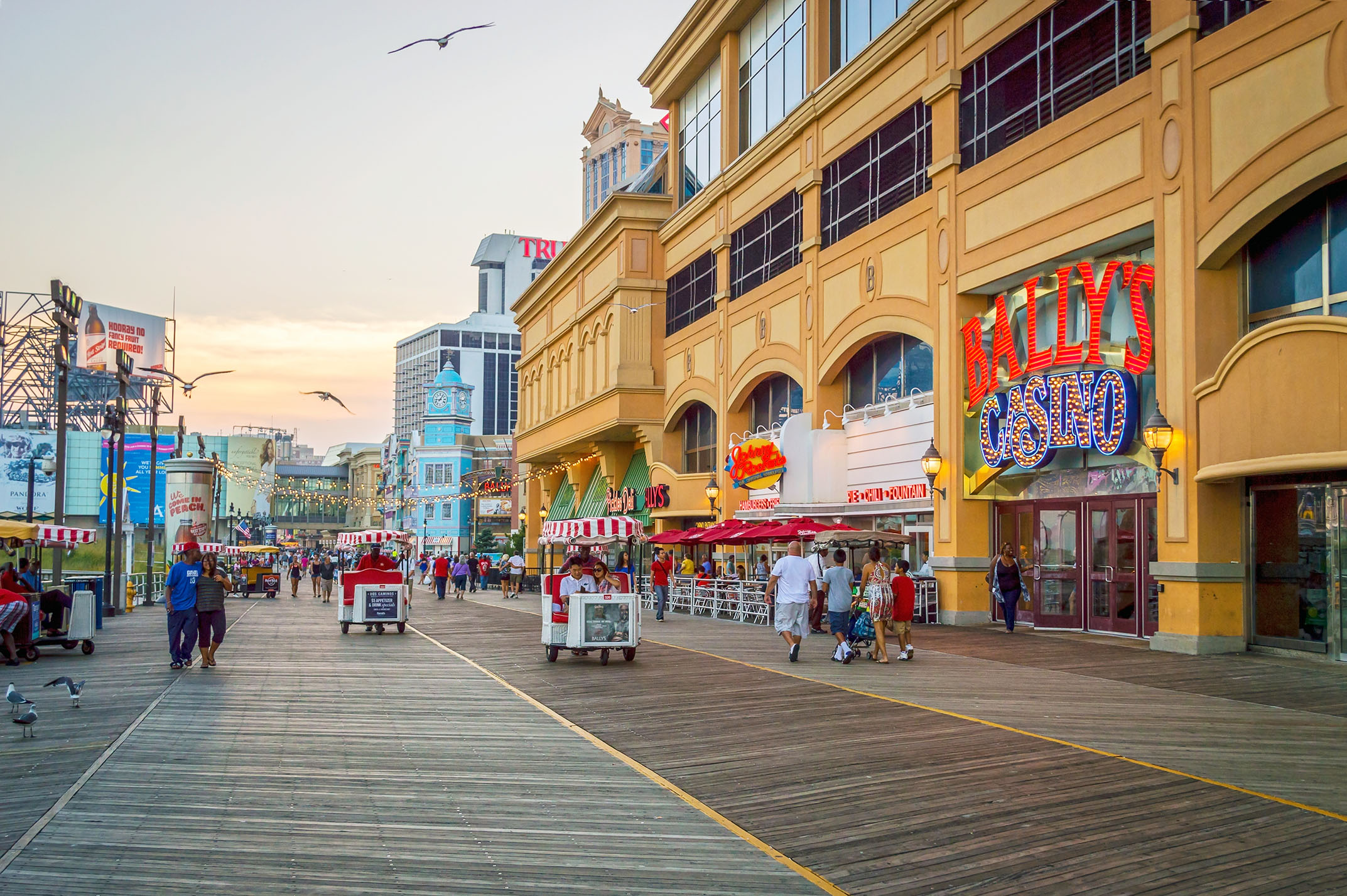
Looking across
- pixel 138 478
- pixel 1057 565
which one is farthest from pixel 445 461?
pixel 1057 565

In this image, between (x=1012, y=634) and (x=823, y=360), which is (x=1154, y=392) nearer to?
(x=1012, y=634)

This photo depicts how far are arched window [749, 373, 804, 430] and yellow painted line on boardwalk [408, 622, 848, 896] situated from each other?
20514 mm

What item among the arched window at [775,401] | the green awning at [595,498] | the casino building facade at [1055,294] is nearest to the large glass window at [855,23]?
the casino building facade at [1055,294]

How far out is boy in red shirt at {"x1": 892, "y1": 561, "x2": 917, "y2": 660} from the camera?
1717cm

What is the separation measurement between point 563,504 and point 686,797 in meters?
54.9

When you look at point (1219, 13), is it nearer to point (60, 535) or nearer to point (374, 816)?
point (374, 816)

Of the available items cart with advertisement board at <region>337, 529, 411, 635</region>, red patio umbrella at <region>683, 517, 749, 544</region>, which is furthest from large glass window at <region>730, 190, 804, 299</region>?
cart with advertisement board at <region>337, 529, 411, 635</region>

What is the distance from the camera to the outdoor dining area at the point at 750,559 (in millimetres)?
25391

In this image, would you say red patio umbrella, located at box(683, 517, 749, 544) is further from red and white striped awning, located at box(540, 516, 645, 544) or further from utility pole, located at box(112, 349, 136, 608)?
utility pole, located at box(112, 349, 136, 608)

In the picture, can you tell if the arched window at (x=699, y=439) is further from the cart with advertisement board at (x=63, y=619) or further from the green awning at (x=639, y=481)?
the cart with advertisement board at (x=63, y=619)

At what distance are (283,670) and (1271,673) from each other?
12.8 meters

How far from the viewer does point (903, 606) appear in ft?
56.3

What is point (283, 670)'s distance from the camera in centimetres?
1645

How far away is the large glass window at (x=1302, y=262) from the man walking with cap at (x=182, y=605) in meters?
15.3
